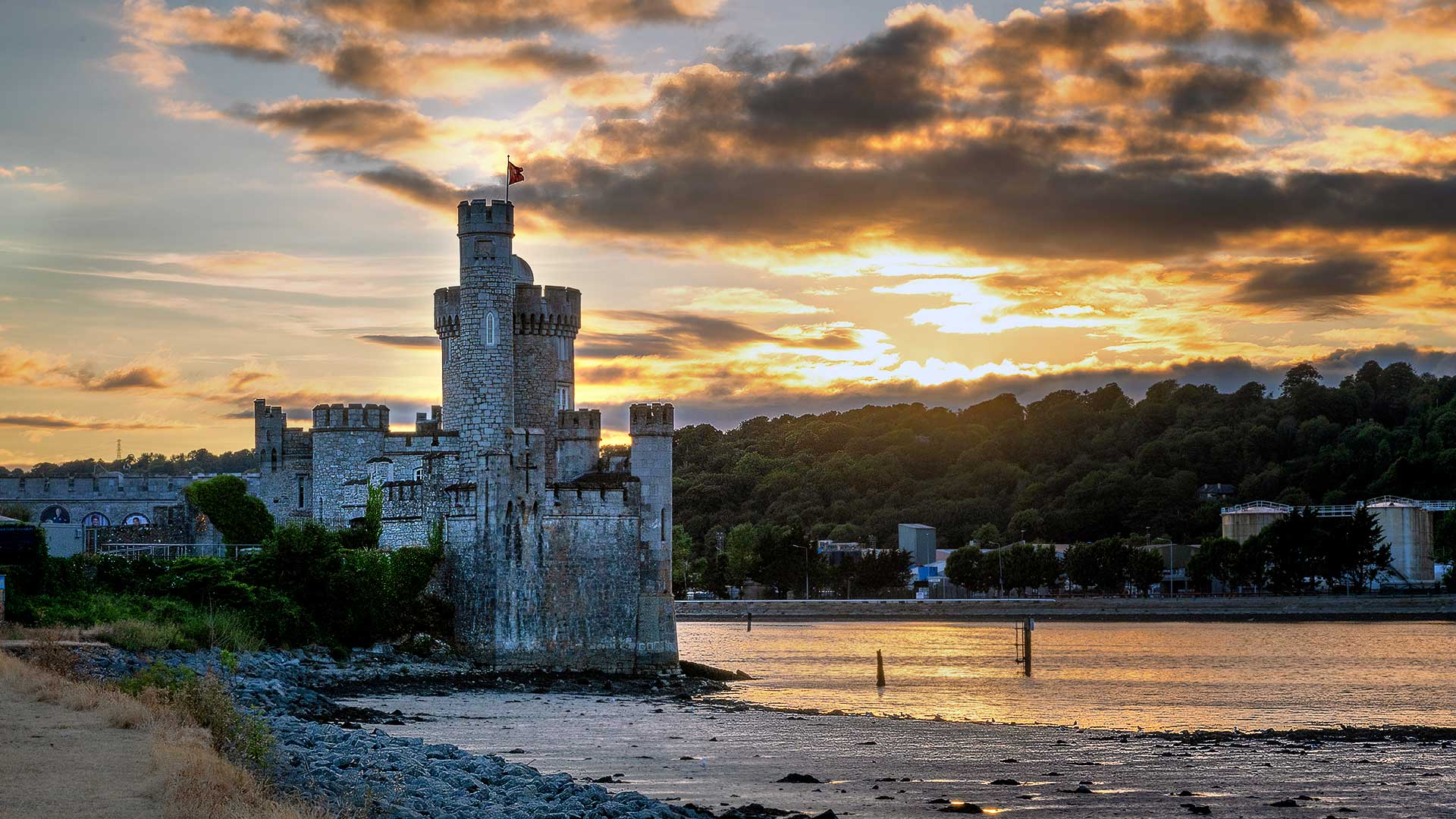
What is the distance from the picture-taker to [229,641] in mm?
42812

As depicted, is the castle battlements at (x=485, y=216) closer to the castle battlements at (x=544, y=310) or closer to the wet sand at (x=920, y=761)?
the castle battlements at (x=544, y=310)

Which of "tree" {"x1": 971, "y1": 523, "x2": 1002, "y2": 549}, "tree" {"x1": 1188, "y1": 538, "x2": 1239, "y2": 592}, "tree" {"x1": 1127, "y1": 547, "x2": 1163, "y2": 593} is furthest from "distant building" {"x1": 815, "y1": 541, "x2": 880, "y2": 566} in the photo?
"tree" {"x1": 1188, "y1": 538, "x2": 1239, "y2": 592}

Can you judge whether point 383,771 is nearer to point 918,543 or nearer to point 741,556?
point 741,556

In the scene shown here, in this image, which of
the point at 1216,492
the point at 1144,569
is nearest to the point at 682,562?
the point at 1144,569

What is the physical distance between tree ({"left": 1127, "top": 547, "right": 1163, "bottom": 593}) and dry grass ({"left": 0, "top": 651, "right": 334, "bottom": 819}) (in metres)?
115

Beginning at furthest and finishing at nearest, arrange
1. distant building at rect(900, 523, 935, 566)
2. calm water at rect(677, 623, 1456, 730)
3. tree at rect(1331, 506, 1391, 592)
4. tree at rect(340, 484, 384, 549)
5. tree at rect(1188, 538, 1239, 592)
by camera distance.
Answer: distant building at rect(900, 523, 935, 566), tree at rect(1188, 538, 1239, 592), tree at rect(1331, 506, 1391, 592), tree at rect(340, 484, 384, 549), calm water at rect(677, 623, 1456, 730)

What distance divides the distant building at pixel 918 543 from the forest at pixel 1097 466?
5.84m

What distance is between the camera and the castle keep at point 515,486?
48.3 metres

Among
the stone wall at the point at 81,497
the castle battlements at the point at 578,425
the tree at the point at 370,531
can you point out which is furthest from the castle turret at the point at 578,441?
the stone wall at the point at 81,497

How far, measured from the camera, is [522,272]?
5694 centimetres

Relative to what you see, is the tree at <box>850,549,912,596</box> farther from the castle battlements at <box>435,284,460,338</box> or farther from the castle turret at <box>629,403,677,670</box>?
the castle turret at <box>629,403,677,670</box>

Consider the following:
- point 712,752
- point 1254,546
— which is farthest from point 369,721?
point 1254,546

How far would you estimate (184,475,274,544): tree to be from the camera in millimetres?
58031

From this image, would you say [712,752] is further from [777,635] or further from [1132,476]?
[1132,476]
